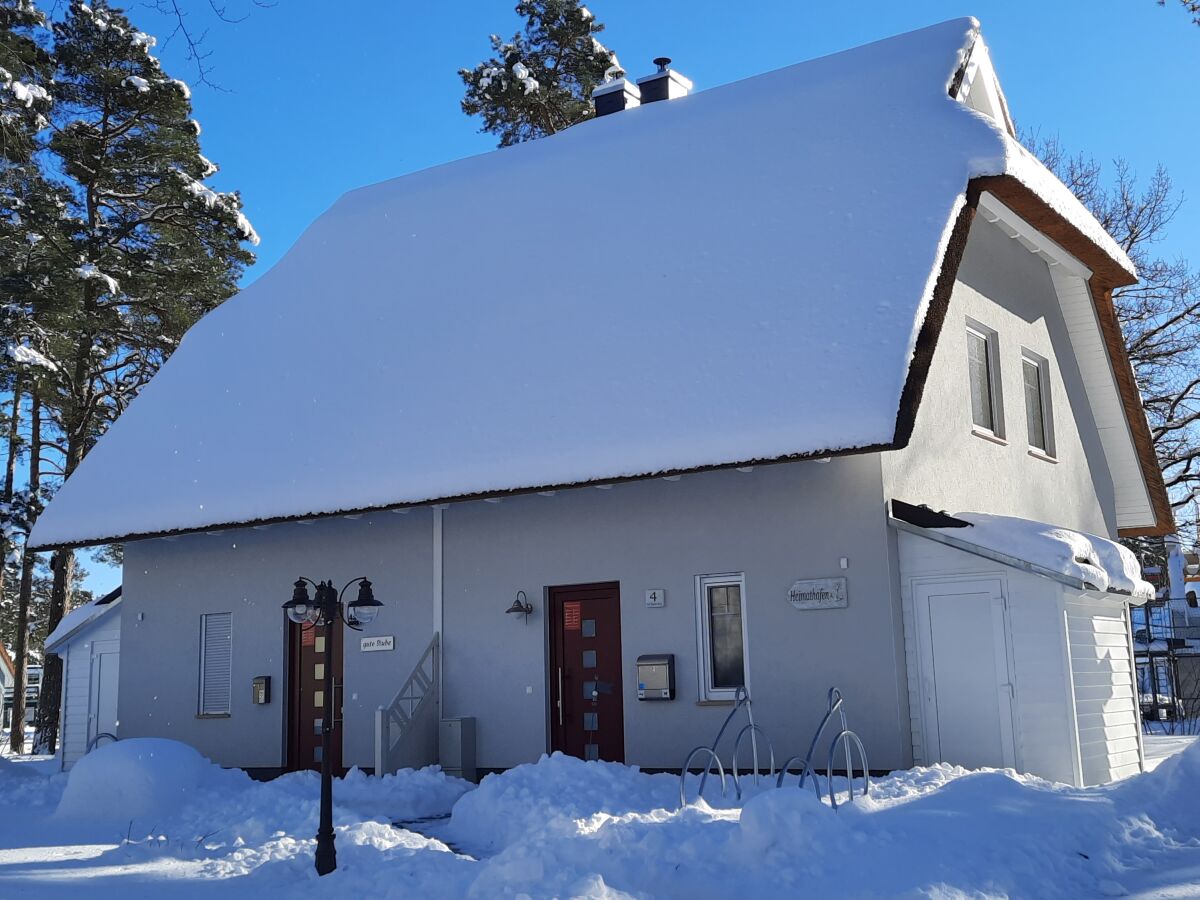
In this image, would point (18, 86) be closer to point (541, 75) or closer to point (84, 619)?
point (84, 619)

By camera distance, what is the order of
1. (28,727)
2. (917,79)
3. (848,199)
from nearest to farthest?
(848,199) → (917,79) → (28,727)

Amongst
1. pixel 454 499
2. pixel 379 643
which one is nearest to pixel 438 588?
pixel 379 643

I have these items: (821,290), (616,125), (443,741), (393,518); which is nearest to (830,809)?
(821,290)

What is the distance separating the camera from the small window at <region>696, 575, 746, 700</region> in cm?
1356

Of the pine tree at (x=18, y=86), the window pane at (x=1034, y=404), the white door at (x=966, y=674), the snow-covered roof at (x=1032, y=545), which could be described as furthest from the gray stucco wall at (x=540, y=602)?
the pine tree at (x=18, y=86)

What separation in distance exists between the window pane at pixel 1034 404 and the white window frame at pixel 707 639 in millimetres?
5569

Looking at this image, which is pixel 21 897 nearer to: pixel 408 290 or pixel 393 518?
pixel 393 518

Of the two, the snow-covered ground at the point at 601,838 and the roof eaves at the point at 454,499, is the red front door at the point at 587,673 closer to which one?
the roof eaves at the point at 454,499

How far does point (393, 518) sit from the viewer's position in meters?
16.2

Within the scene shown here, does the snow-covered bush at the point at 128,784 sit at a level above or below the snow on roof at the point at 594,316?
below

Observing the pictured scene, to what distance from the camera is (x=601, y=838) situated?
8273 mm

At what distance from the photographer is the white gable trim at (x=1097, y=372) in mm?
16672

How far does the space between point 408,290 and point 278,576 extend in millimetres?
4496

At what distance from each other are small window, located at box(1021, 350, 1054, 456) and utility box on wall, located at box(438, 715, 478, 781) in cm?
845
